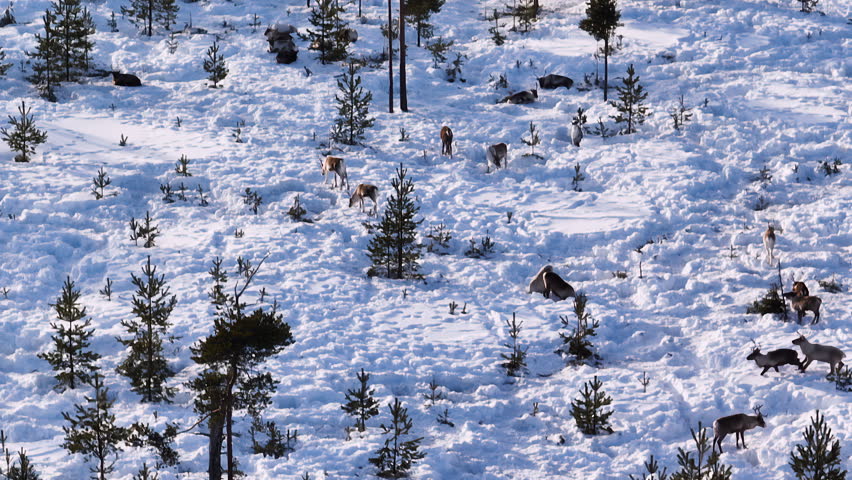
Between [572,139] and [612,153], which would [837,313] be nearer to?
[612,153]

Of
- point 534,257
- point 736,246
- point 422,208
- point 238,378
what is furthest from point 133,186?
point 736,246

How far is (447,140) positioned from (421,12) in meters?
10.7

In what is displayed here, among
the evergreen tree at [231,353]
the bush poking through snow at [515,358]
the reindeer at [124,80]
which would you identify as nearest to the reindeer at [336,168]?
the bush poking through snow at [515,358]

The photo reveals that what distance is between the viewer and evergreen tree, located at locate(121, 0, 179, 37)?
32562 millimetres

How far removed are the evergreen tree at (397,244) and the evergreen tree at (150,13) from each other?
21.9m

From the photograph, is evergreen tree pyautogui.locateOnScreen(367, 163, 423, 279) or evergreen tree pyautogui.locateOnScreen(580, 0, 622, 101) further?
evergreen tree pyautogui.locateOnScreen(580, 0, 622, 101)

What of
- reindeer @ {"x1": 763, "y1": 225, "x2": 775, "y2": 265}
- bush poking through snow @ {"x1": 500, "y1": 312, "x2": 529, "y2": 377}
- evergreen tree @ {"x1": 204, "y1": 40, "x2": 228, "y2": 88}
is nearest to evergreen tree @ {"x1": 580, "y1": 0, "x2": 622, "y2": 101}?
reindeer @ {"x1": 763, "y1": 225, "x2": 775, "y2": 265}

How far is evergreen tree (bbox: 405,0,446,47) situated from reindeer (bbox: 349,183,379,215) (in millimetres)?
13755

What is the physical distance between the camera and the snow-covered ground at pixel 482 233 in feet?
35.7

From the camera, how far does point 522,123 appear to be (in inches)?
955

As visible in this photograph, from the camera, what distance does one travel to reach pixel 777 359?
37.6ft

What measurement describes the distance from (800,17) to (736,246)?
18405mm

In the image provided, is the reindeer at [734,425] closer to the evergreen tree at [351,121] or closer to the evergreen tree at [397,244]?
the evergreen tree at [397,244]

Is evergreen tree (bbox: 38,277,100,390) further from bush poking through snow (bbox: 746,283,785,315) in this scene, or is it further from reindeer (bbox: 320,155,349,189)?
bush poking through snow (bbox: 746,283,785,315)
